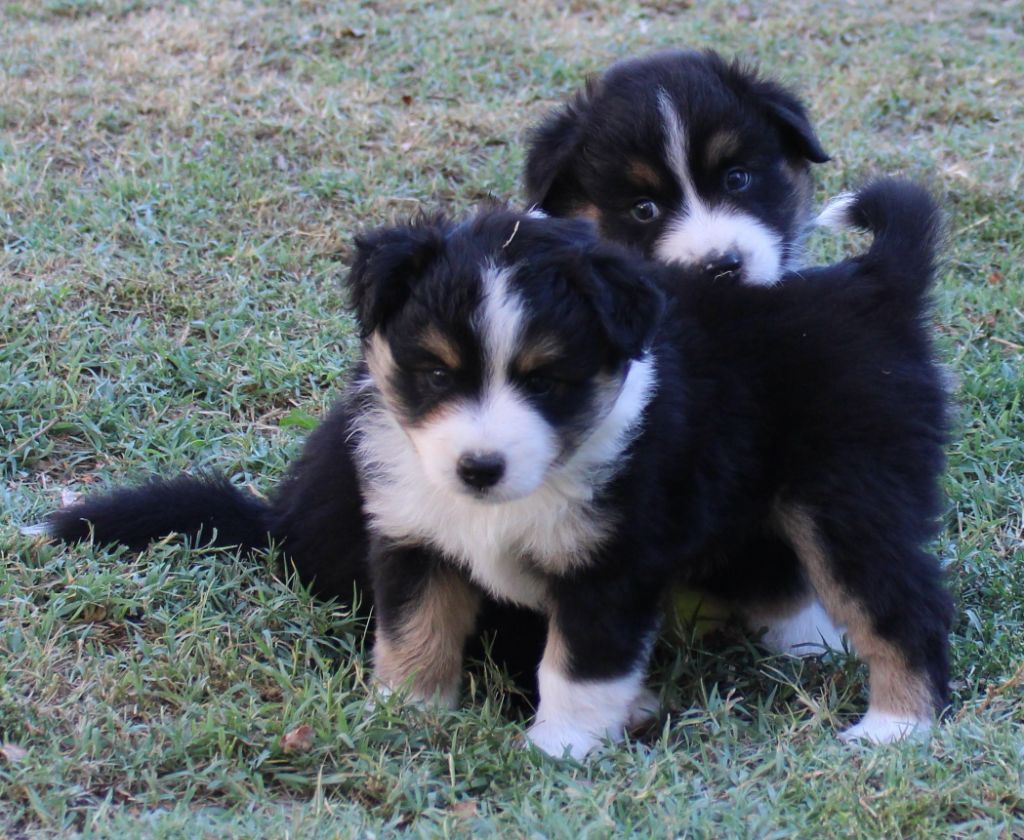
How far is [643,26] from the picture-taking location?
796 cm

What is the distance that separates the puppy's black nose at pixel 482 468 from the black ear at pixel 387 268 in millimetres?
430

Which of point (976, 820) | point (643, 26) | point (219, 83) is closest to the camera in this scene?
point (976, 820)

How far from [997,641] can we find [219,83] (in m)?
4.83

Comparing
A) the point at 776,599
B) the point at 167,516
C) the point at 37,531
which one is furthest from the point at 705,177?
the point at 37,531

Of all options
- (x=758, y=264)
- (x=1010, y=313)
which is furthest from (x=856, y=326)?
(x=1010, y=313)

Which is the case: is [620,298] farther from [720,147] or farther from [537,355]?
[720,147]

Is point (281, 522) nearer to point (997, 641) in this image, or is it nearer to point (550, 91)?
point (997, 641)

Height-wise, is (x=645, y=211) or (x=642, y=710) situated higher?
(x=645, y=211)

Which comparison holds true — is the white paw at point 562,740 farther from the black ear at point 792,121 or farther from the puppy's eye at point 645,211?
the black ear at point 792,121

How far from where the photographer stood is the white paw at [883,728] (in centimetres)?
327

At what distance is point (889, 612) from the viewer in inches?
134

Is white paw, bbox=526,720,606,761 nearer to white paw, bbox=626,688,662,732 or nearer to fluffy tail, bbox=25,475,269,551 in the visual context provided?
white paw, bbox=626,688,662,732

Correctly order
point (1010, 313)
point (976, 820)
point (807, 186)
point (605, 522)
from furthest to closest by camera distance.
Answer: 1. point (1010, 313)
2. point (807, 186)
3. point (605, 522)
4. point (976, 820)

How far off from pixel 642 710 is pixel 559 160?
5.92 ft
